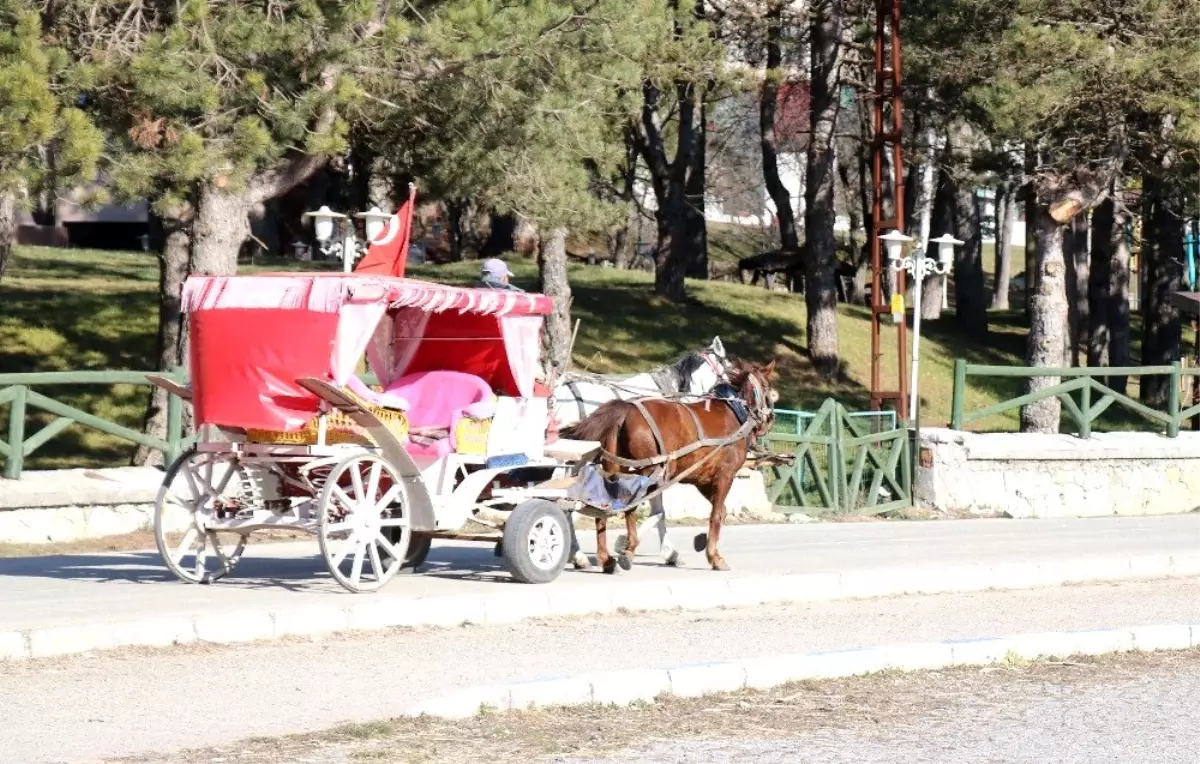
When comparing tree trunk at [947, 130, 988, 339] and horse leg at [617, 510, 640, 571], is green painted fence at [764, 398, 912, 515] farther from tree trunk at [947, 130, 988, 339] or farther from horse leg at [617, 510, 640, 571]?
tree trunk at [947, 130, 988, 339]

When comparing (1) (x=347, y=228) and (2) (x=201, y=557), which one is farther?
(1) (x=347, y=228)

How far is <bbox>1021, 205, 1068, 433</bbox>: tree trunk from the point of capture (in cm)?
2797

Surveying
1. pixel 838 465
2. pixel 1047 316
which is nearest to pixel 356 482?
pixel 838 465

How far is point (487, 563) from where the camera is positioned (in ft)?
49.1

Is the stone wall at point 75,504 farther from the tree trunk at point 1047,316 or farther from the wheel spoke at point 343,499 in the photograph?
the tree trunk at point 1047,316

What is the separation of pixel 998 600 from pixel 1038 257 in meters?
15.1

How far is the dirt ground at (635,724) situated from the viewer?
24.6ft

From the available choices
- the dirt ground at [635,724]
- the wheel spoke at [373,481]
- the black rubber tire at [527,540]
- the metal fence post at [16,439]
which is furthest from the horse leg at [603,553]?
the metal fence post at [16,439]

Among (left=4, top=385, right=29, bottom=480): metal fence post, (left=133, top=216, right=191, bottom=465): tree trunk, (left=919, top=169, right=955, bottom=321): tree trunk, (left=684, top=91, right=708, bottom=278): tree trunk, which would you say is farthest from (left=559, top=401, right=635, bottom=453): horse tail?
(left=919, top=169, right=955, bottom=321): tree trunk

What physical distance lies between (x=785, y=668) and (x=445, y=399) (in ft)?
14.1

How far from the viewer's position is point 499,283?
1397 cm

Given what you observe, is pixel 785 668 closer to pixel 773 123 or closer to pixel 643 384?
pixel 643 384

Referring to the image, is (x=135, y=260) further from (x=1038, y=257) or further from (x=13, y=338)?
(x=1038, y=257)

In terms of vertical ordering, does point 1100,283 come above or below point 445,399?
above
